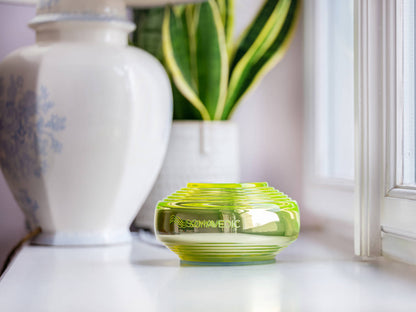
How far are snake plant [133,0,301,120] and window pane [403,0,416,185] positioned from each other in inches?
12.0

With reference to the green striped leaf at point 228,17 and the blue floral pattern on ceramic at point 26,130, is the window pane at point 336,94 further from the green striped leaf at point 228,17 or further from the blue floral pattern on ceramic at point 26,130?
the blue floral pattern on ceramic at point 26,130

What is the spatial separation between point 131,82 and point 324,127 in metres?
0.34

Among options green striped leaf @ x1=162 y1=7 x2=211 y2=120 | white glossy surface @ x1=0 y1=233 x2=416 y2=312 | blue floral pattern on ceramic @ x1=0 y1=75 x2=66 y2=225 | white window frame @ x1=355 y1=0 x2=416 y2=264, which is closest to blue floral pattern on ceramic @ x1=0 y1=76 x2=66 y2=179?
blue floral pattern on ceramic @ x1=0 y1=75 x2=66 y2=225

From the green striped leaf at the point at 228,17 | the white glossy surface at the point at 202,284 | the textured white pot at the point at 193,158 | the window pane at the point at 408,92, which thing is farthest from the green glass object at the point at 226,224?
the green striped leaf at the point at 228,17

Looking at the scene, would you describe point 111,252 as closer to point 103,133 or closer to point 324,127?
point 103,133

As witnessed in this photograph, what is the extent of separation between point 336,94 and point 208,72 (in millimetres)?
191

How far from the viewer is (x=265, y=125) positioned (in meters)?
1.04

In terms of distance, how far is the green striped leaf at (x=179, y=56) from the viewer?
0.92m

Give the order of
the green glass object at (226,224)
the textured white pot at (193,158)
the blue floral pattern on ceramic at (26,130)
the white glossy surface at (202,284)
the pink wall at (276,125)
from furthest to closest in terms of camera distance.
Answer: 1. the pink wall at (276,125)
2. the textured white pot at (193,158)
3. the blue floral pattern on ceramic at (26,130)
4. the green glass object at (226,224)
5. the white glossy surface at (202,284)

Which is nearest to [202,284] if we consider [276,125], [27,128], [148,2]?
[27,128]

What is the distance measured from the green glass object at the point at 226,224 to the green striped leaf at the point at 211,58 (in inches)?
13.5

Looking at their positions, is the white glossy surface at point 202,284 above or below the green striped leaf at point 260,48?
below

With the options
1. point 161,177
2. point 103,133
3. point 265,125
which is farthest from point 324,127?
point 103,133

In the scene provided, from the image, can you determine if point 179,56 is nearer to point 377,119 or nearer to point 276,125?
point 276,125
